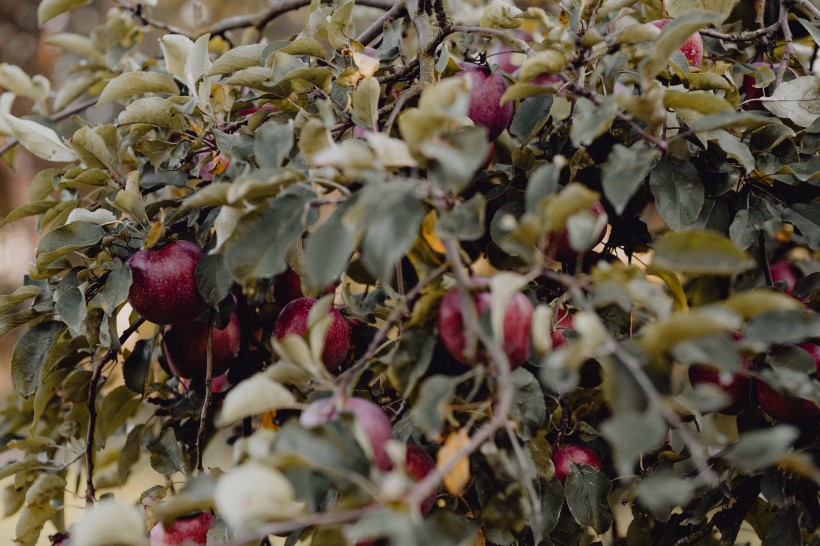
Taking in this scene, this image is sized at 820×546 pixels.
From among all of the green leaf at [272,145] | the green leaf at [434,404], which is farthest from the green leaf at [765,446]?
the green leaf at [272,145]

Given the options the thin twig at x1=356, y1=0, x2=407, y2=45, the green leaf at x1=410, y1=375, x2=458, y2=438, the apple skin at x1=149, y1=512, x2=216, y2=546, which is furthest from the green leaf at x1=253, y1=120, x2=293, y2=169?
the apple skin at x1=149, y1=512, x2=216, y2=546

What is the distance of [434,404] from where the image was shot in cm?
46

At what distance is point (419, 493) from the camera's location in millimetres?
365

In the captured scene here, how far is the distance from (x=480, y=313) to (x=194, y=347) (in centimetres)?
54

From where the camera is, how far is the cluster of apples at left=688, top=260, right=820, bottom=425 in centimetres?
69

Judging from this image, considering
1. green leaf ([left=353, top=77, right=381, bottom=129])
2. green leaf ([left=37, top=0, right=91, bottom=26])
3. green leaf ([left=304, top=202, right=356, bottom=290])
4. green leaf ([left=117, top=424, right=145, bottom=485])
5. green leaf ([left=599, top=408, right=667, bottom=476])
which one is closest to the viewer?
green leaf ([left=599, top=408, right=667, bottom=476])

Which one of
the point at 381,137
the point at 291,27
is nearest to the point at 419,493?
the point at 381,137

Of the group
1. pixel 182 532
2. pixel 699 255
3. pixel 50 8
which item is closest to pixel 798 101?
pixel 699 255

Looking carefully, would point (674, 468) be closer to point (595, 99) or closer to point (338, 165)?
point (595, 99)

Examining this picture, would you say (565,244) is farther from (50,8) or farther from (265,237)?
(50,8)

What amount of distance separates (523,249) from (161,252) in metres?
0.47

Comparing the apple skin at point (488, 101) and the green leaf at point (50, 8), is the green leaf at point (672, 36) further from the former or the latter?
the green leaf at point (50, 8)

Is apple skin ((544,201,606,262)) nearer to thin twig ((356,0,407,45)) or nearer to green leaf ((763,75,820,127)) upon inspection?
green leaf ((763,75,820,127))

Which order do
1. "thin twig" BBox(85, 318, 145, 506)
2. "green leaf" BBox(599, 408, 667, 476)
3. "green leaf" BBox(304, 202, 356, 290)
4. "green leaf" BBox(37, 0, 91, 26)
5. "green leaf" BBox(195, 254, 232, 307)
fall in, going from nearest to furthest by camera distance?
"green leaf" BBox(599, 408, 667, 476), "green leaf" BBox(304, 202, 356, 290), "green leaf" BBox(195, 254, 232, 307), "thin twig" BBox(85, 318, 145, 506), "green leaf" BBox(37, 0, 91, 26)
